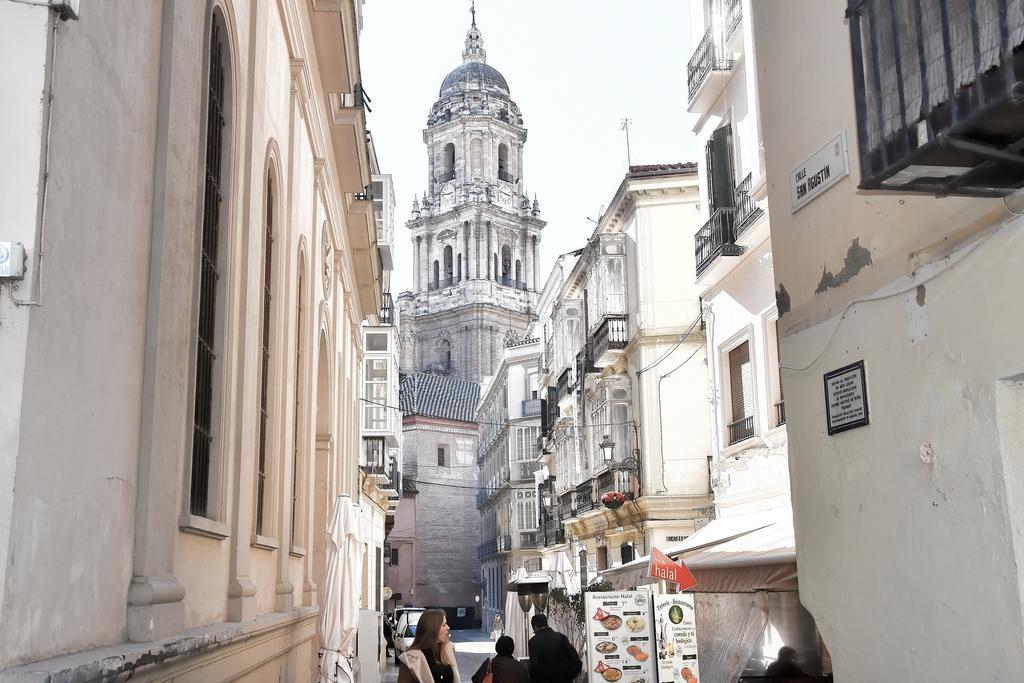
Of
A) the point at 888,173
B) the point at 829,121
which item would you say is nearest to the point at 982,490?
the point at 888,173

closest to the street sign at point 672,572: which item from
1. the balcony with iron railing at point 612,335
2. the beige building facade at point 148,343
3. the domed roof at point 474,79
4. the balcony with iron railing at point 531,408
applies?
the beige building facade at point 148,343

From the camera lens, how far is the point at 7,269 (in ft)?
11.1

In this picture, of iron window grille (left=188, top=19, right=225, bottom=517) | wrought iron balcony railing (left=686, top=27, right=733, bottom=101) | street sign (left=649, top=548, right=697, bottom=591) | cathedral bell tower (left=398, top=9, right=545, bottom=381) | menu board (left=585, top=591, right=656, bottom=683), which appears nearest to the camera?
iron window grille (left=188, top=19, right=225, bottom=517)

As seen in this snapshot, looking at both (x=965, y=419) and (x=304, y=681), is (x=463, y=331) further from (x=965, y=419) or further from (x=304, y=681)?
(x=965, y=419)

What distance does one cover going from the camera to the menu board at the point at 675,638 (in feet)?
38.1

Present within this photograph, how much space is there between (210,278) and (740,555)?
18.4 ft

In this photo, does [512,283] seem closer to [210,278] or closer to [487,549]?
[487,549]

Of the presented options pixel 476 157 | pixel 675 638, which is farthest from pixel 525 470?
pixel 675 638

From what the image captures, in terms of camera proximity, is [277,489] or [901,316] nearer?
[901,316]

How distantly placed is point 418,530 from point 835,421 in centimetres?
6600

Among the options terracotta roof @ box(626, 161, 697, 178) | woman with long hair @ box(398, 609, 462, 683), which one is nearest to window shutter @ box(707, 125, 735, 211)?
terracotta roof @ box(626, 161, 697, 178)

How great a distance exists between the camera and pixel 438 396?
7650 cm

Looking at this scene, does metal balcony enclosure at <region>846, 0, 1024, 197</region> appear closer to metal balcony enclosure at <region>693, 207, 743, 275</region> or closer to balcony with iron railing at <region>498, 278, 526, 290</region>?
metal balcony enclosure at <region>693, 207, 743, 275</region>

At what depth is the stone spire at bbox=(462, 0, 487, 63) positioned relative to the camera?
9194 centimetres
